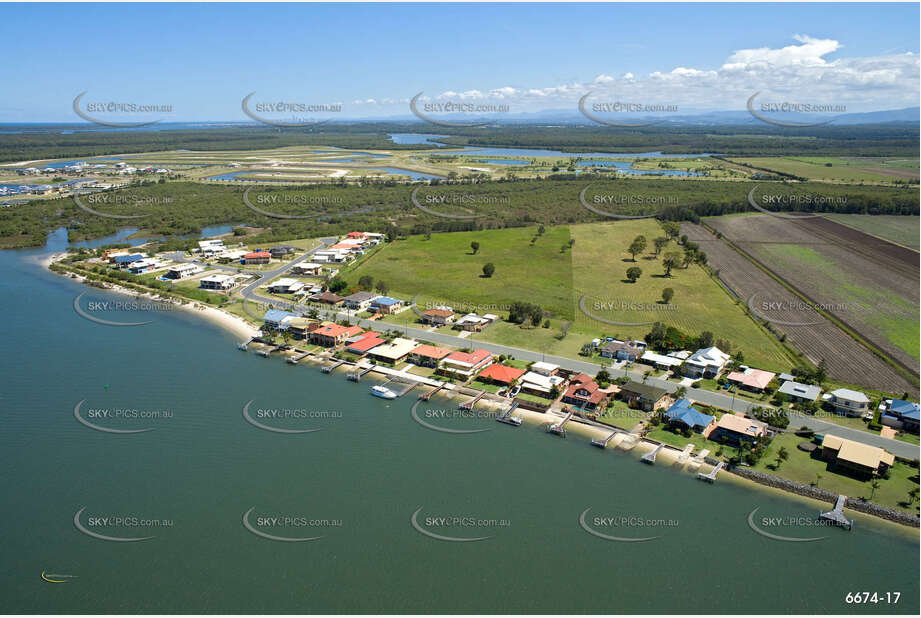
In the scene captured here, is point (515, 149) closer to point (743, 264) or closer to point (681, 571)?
point (743, 264)

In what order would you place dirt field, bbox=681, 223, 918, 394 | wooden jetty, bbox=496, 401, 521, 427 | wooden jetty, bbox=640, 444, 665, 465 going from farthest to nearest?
dirt field, bbox=681, 223, 918, 394, wooden jetty, bbox=496, 401, 521, 427, wooden jetty, bbox=640, 444, 665, 465

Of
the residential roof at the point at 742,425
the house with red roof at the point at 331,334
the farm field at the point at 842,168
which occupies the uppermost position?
the farm field at the point at 842,168

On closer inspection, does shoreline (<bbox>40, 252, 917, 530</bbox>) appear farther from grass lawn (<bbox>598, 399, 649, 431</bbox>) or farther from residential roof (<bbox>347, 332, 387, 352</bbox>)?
residential roof (<bbox>347, 332, 387, 352</bbox>)

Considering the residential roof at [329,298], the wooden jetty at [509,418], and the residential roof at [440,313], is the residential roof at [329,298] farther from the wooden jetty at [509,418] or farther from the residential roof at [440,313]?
the wooden jetty at [509,418]

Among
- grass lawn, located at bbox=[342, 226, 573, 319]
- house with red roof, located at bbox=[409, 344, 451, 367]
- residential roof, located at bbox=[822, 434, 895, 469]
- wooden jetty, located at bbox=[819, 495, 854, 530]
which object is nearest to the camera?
wooden jetty, located at bbox=[819, 495, 854, 530]

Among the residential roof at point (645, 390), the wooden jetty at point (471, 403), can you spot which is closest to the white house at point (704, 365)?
the residential roof at point (645, 390)

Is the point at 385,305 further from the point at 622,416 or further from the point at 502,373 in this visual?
the point at 622,416

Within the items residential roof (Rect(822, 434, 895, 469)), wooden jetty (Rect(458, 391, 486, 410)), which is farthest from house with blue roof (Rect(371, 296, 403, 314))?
residential roof (Rect(822, 434, 895, 469))
